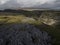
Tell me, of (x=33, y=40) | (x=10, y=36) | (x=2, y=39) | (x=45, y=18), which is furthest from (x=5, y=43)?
(x=45, y=18)

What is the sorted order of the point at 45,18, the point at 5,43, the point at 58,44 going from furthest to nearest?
the point at 45,18 → the point at 58,44 → the point at 5,43

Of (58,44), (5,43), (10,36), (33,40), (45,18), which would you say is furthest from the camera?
(45,18)

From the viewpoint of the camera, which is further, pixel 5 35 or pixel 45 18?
pixel 45 18

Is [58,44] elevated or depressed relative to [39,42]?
depressed

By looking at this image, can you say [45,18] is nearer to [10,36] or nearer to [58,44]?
[58,44]

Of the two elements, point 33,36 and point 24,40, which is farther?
point 33,36

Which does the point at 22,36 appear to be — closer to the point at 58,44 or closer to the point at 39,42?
the point at 39,42

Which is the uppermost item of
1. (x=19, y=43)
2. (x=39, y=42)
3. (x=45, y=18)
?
(x=19, y=43)

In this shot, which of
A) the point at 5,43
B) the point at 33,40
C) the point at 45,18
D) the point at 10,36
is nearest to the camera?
the point at 5,43

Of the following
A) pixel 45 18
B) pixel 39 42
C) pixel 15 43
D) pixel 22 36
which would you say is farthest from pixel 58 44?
pixel 45 18
